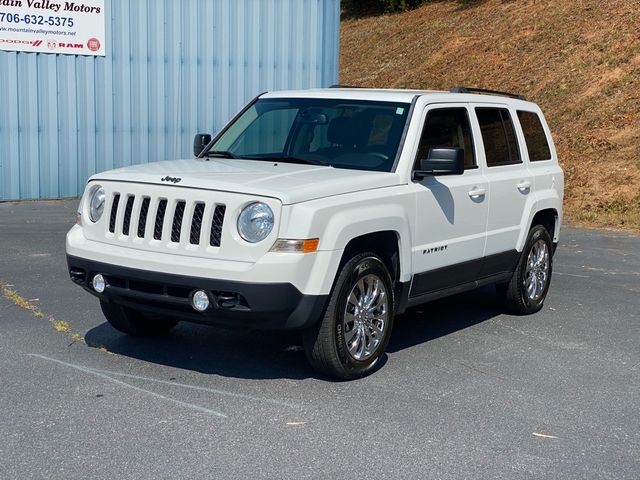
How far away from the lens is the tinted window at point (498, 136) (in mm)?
7883

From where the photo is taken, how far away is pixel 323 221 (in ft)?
19.2

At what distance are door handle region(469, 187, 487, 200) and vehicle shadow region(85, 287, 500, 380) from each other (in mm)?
1157

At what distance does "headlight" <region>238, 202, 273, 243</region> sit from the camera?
5773mm

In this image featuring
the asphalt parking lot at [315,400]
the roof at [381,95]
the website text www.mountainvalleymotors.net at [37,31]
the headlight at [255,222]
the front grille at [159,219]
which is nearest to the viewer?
the asphalt parking lot at [315,400]

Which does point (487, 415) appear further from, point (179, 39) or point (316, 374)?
point (179, 39)

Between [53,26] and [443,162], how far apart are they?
1134 centimetres

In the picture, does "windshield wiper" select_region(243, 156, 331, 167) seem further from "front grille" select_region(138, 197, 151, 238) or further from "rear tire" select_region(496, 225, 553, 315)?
"rear tire" select_region(496, 225, 553, 315)

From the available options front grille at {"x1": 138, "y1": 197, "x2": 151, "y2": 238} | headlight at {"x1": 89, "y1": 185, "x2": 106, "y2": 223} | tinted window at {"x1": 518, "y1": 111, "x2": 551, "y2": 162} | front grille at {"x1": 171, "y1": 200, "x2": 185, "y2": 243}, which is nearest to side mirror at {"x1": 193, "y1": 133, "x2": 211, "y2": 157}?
headlight at {"x1": 89, "y1": 185, "x2": 106, "y2": 223}

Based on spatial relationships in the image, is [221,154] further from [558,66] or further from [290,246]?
[558,66]

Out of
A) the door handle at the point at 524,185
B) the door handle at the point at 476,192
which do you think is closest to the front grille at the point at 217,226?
the door handle at the point at 476,192

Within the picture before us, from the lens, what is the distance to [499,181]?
784 cm

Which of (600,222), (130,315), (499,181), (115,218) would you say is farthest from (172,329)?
(600,222)

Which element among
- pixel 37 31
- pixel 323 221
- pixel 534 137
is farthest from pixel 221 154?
pixel 37 31

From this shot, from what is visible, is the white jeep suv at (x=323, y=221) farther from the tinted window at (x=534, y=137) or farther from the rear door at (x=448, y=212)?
the tinted window at (x=534, y=137)
